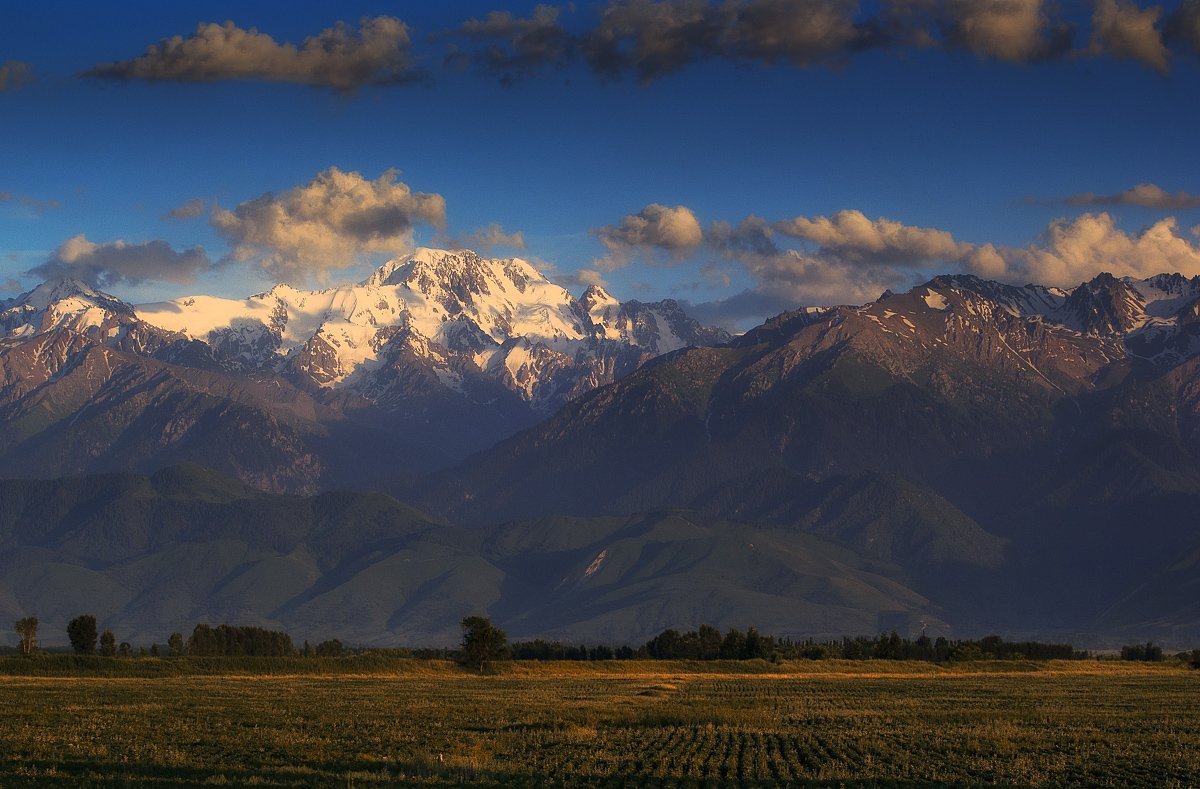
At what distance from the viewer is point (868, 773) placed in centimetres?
7962

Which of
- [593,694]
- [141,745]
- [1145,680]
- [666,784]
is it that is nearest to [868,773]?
[666,784]

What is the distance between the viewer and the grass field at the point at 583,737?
78062mm

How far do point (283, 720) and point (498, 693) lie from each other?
44557 mm

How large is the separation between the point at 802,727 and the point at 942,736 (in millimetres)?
11519

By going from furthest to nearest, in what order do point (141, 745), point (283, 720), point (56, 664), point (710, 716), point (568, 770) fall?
point (56, 664) < point (710, 716) < point (283, 720) < point (141, 745) < point (568, 770)

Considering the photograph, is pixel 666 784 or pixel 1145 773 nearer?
pixel 666 784

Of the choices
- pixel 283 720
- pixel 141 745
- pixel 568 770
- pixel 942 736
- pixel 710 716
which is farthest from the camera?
pixel 710 716

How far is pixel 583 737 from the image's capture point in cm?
9700

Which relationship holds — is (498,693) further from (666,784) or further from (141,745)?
(666,784)

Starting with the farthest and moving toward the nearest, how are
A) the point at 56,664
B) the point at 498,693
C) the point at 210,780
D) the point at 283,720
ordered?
the point at 56,664 → the point at 498,693 → the point at 283,720 → the point at 210,780

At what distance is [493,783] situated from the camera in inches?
2938

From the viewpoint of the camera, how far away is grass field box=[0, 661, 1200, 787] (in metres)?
78.1

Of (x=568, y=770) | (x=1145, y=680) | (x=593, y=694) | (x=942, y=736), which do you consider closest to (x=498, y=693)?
(x=593, y=694)

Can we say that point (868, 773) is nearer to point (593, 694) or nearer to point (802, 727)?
point (802, 727)
